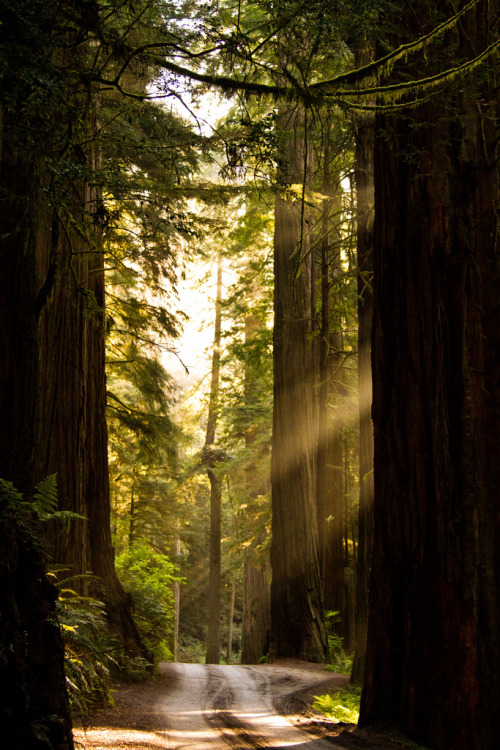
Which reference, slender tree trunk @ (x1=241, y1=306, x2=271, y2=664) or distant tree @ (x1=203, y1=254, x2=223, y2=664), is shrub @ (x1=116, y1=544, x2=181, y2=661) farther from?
distant tree @ (x1=203, y1=254, x2=223, y2=664)

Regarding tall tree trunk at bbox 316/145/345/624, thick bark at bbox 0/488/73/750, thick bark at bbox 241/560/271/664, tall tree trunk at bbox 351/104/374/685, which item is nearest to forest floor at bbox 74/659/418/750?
tall tree trunk at bbox 351/104/374/685

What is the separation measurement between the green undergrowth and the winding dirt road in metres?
0.40

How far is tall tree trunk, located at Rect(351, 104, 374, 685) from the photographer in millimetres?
8391

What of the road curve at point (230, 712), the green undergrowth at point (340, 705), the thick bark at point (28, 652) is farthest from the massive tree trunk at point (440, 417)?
the thick bark at point (28, 652)

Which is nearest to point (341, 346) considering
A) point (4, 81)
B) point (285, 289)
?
point (285, 289)

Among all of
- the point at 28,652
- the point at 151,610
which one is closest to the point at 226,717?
the point at 28,652

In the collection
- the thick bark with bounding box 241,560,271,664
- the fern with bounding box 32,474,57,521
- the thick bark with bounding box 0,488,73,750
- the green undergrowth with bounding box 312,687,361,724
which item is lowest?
the thick bark with bounding box 241,560,271,664

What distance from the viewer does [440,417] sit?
5.09 m

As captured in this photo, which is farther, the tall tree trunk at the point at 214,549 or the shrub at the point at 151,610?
the tall tree trunk at the point at 214,549

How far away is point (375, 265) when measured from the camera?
19.3 feet

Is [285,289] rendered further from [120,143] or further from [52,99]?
[52,99]

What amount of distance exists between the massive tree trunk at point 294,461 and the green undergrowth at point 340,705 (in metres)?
4.42

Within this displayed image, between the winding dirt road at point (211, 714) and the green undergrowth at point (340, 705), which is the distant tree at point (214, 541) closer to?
the winding dirt road at point (211, 714)

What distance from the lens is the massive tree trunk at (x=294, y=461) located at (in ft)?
40.2
